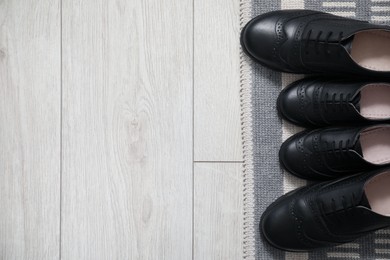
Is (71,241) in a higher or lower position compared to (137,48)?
lower

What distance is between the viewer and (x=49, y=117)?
868 mm

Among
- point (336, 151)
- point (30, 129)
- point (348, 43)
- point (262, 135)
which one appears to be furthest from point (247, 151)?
point (30, 129)

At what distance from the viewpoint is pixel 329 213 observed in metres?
0.80

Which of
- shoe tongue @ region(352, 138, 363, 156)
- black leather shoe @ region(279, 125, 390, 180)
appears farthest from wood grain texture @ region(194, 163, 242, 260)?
shoe tongue @ region(352, 138, 363, 156)

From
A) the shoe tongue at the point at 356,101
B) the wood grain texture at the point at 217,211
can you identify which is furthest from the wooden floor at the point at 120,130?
the shoe tongue at the point at 356,101

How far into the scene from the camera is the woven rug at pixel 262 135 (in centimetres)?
86

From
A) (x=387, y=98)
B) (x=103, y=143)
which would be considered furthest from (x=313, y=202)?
(x=103, y=143)

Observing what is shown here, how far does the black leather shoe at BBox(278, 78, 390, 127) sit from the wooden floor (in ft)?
0.39

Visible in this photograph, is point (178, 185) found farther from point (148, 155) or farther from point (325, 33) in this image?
point (325, 33)

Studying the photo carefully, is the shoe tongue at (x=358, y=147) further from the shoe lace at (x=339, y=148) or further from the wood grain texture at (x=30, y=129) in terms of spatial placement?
the wood grain texture at (x=30, y=129)

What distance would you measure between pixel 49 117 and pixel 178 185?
0.30m

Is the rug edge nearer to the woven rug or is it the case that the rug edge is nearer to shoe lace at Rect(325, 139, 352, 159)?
the woven rug

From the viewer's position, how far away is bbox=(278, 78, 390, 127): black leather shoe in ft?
2.62

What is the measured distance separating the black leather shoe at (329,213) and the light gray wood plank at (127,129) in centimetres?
18
